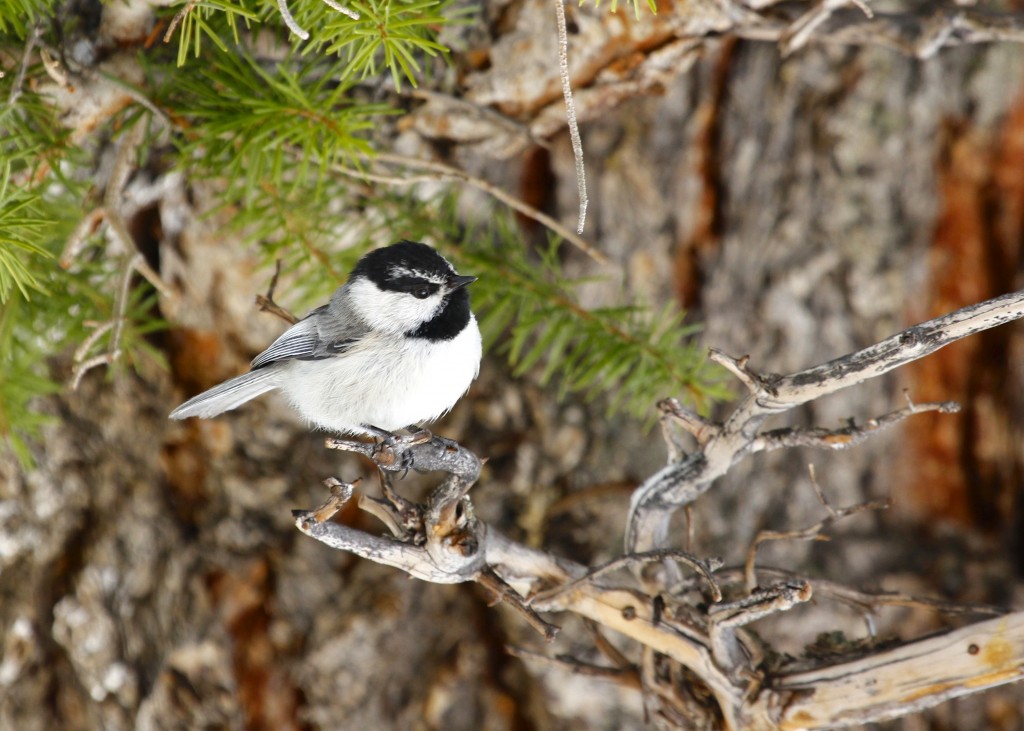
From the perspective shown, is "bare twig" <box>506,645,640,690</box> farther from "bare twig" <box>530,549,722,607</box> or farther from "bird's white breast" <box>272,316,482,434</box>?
"bird's white breast" <box>272,316,482,434</box>

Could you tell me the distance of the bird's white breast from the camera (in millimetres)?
1167

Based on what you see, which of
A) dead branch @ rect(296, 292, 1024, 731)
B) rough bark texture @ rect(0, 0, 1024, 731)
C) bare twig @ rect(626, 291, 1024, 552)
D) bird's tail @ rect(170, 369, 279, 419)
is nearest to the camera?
bare twig @ rect(626, 291, 1024, 552)

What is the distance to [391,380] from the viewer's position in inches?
46.8

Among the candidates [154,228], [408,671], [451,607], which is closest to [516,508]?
[451,607]

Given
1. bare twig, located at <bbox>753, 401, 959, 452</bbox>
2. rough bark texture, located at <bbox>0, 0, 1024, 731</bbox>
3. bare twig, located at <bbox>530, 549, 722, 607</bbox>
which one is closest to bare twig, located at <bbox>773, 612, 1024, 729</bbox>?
bare twig, located at <bbox>530, 549, 722, 607</bbox>

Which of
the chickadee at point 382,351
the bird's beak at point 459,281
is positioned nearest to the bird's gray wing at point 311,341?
the chickadee at point 382,351

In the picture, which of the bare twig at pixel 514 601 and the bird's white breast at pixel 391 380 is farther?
the bird's white breast at pixel 391 380

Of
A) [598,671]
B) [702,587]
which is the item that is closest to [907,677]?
[702,587]

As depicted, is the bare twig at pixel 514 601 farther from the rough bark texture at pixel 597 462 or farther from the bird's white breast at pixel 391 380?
the rough bark texture at pixel 597 462

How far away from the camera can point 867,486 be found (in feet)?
5.44

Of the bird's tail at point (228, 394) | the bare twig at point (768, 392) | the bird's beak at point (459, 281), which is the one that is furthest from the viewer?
the bird's tail at point (228, 394)

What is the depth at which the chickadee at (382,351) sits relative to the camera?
45.7 inches

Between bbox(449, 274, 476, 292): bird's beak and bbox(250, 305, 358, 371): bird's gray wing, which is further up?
bbox(449, 274, 476, 292): bird's beak

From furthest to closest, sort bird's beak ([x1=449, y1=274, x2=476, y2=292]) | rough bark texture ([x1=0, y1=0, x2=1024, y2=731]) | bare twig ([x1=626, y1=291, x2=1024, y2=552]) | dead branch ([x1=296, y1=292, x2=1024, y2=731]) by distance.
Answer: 1. rough bark texture ([x1=0, y1=0, x2=1024, y2=731])
2. bird's beak ([x1=449, y1=274, x2=476, y2=292])
3. dead branch ([x1=296, y1=292, x2=1024, y2=731])
4. bare twig ([x1=626, y1=291, x2=1024, y2=552])
